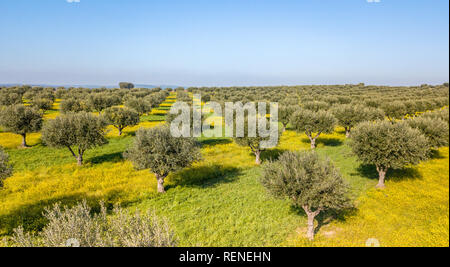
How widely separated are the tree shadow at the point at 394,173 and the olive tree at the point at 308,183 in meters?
15.0

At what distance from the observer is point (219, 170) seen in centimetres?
2838

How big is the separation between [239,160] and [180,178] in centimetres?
1081

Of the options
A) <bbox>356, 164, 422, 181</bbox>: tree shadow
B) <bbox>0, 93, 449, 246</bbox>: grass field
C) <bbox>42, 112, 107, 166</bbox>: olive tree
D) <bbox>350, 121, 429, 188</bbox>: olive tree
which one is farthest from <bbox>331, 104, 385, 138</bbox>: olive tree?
<bbox>42, 112, 107, 166</bbox>: olive tree

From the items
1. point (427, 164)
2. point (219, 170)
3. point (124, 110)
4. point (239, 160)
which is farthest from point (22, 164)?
point (427, 164)

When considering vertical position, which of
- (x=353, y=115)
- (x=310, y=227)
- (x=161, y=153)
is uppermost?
(x=353, y=115)

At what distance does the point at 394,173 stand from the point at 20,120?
58411 millimetres

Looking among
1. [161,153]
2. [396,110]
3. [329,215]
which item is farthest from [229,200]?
[396,110]

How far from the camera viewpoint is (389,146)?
806 inches

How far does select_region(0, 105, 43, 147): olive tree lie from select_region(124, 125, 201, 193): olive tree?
89.1 ft

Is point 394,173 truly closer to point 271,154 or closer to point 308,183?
point 271,154

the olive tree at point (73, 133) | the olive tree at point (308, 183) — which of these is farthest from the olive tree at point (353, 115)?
the olive tree at point (73, 133)

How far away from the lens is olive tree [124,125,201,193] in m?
20.7

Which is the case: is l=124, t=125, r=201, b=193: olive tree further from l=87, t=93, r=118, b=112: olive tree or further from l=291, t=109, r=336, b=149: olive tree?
l=87, t=93, r=118, b=112: olive tree

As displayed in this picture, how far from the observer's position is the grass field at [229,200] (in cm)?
1495
